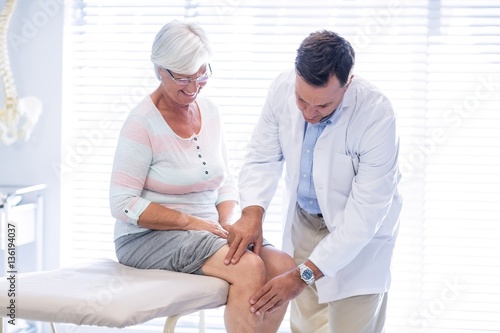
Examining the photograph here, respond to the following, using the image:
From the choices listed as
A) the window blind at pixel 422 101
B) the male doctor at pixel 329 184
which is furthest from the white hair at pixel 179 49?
the window blind at pixel 422 101

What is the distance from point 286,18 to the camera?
3.05 m

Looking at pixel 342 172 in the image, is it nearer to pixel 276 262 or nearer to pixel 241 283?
pixel 276 262

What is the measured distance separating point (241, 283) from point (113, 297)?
0.33 meters

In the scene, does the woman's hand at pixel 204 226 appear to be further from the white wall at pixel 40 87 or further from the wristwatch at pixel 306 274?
the white wall at pixel 40 87

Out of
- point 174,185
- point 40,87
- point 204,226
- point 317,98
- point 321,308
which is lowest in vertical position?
point 321,308

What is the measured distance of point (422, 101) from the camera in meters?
3.01

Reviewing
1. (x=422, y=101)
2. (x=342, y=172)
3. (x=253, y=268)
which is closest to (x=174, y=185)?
(x=253, y=268)

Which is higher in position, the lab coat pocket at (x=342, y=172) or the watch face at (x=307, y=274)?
the lab coat pocket at (x=342, y=172)

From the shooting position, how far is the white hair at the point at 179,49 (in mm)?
1952

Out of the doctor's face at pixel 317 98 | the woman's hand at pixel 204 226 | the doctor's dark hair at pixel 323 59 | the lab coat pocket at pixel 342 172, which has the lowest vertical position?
the woman's hand at pixel 204 226

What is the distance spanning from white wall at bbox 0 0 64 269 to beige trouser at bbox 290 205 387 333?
55.6 inches

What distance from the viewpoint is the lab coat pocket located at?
197 centimetres

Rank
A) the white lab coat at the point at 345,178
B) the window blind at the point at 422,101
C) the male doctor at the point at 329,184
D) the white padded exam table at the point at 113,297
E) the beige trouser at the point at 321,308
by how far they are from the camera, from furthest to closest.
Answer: the window blind at the point at 422,101
the beige trouser at the point at 321,308
the white lab coat at the point at 345,178
the male doctor at the point at 329,184
the white padded exam table at the point at 113,297

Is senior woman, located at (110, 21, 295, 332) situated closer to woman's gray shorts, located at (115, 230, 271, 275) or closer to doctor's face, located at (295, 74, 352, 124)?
woman's gray shorts, located at (115, 230, 271, 275)
